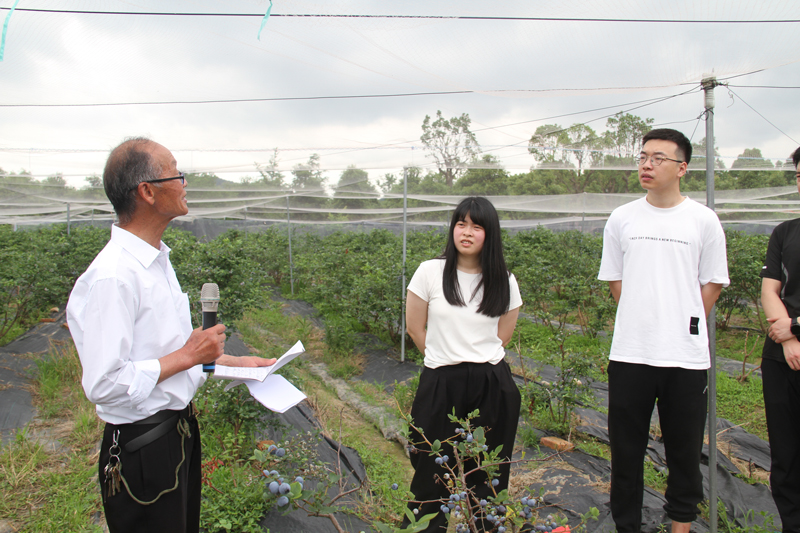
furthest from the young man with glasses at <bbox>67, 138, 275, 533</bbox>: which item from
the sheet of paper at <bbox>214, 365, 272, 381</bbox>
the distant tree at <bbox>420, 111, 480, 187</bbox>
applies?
the distant tree at <bbox>420, 111, 480, 187</bbox>

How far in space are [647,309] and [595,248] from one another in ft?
20.1

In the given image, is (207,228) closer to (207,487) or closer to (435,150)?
(435,150)

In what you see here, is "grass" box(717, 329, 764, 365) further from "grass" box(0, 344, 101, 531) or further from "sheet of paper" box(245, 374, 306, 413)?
"grass" box(0, 344, 101, 531)

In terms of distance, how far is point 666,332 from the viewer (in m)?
1.98

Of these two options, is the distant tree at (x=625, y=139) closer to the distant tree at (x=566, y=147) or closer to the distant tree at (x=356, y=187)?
the distant tree at (x=566, y=147)

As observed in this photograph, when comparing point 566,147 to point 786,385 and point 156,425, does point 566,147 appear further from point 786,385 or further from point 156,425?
point 156,425

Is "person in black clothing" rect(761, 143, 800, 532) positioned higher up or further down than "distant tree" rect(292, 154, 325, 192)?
further down

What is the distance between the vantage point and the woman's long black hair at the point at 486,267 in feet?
6.86

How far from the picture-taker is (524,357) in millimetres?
5051

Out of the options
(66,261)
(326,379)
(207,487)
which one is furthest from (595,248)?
(66,261)

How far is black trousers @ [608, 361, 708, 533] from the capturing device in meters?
1.99

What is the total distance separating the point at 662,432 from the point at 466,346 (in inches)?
35.6

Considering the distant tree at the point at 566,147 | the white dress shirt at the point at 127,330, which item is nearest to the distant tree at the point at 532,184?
the distant tree at the point at 566,147

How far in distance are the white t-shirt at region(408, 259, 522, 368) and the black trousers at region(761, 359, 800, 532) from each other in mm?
1123
